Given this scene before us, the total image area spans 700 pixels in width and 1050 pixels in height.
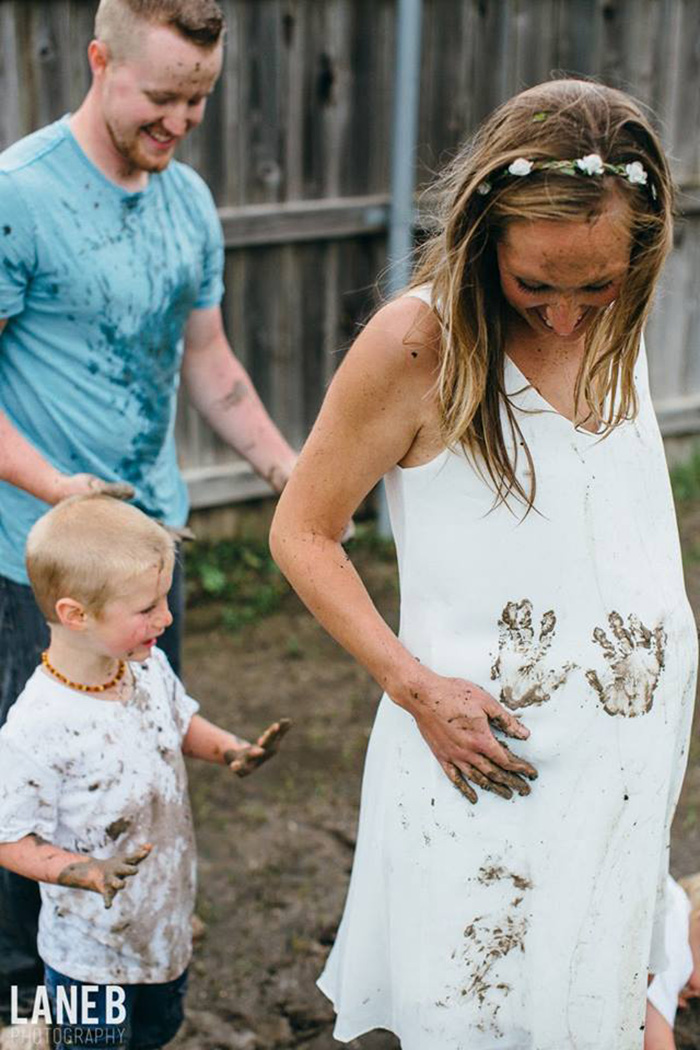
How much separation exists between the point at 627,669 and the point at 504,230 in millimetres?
684

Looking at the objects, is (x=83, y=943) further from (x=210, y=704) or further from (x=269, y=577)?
(x=269, y=577)

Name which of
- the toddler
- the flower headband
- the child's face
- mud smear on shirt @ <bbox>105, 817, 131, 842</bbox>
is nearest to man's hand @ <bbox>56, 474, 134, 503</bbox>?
the toddler

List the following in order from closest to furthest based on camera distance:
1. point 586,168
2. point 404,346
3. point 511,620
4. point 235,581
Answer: point 586,168 < point 404,346 < point 511,620 < point 235,581

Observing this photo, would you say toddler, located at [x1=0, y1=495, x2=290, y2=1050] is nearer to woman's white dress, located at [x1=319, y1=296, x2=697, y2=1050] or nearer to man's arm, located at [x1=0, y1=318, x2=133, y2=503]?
man's arm, located at [x1=0, y1=318, x2=133, y2=503]

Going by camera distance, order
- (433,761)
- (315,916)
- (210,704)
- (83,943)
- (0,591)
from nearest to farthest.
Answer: (433,761), (83,943), (0,591), (315,916), (210,704)

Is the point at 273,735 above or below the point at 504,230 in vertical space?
below

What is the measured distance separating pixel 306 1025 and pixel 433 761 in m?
1.26

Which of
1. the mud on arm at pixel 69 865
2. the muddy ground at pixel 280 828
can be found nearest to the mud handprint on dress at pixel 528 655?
the mud on arm at pixel 69 865

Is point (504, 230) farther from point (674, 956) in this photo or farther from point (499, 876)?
point (674, 956)

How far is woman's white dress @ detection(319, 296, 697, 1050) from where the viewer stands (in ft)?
6.59

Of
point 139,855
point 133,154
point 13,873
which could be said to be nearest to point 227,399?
point 133,154

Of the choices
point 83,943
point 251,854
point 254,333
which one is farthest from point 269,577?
point 83,943

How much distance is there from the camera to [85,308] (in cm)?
273

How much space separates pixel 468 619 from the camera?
2.04m
